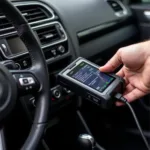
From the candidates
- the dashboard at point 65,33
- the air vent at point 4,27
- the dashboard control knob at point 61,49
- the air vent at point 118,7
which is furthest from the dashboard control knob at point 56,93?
the air vent at point 118,7

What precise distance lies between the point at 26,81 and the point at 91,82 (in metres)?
0.22

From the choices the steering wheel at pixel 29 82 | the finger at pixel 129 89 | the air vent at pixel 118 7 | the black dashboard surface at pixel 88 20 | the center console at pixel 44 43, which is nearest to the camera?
the steering wheel at pixel 29 82

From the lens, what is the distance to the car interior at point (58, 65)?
2.84 feet

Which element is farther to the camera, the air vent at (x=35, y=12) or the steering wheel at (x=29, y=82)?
the air vent at (x=35, y=12)

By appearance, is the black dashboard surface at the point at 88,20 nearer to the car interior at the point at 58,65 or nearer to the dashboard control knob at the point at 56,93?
the car interior at the point at 58,65

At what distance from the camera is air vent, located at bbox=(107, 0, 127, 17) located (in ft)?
5.95

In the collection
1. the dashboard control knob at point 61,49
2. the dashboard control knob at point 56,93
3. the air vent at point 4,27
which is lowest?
the dashboard control knob at point 56,93

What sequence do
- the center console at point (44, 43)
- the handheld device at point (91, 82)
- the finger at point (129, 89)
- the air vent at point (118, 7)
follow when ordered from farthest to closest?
the air vent at point (118, 7) → the finger at point (129, 89) → the center console at point (44, 43) → the handheld device at point (91, 82)

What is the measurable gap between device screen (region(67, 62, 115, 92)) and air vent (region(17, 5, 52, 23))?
305mm

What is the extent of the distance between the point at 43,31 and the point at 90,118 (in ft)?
1.93

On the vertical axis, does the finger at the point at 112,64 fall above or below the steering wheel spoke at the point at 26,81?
below

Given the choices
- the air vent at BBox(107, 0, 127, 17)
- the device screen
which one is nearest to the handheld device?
the device screen

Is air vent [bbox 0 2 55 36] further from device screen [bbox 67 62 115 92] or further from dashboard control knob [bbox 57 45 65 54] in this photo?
device screen [bbox 67 62 115 92]

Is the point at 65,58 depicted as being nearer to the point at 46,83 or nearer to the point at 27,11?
the point at 27,11
